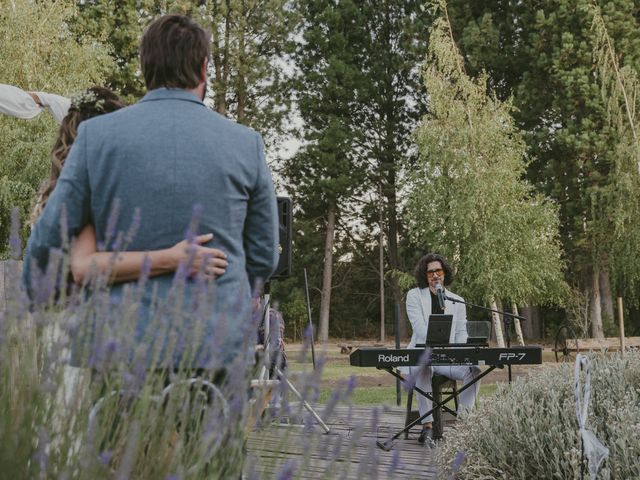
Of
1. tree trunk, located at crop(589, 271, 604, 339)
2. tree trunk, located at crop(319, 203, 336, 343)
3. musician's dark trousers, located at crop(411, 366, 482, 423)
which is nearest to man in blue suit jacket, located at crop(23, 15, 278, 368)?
musician's dark trousers, located at crop(411, 366, 482, 423)

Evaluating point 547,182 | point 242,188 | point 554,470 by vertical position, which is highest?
point 547,182

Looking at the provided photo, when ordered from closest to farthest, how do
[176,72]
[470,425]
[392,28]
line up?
[176,72] → [470,425] → [392,28]

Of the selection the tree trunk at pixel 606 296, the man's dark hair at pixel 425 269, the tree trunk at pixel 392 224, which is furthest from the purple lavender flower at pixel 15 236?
Answer: the tree trunk at pixel 392 224

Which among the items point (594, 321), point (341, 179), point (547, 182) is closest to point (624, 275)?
point (594, 321)

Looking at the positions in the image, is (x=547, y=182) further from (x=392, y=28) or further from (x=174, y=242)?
(x=174, y=242)

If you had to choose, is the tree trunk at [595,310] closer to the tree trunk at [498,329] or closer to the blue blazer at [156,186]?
the tree trunk at [498,329]

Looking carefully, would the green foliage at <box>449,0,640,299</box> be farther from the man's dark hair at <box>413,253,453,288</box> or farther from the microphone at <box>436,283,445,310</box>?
the microphone at <box>436,283,445,310</box>

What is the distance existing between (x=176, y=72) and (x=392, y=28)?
3189cm

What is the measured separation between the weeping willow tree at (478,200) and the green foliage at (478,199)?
0.08 ft

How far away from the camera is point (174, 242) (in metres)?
1.87

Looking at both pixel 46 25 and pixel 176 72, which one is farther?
pixel 46 25

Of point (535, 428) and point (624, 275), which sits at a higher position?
point (624, 275)

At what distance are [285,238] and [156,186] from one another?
13.8ft

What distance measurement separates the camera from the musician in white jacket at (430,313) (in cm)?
762
